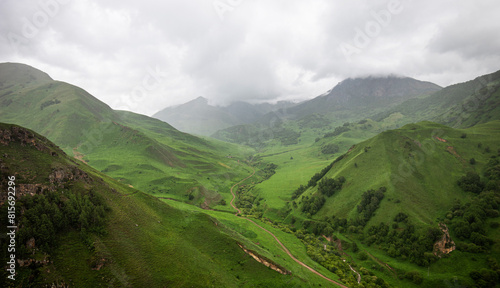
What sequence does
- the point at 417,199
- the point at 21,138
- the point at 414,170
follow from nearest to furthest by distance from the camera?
the point at 21,138, the point at 417,199, the point at 414,170

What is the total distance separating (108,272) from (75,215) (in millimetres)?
15264

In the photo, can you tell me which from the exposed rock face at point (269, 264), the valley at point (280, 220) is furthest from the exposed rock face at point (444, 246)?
the exposed rock face at point (269, 264)

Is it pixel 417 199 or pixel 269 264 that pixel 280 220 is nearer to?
pixel 269 264

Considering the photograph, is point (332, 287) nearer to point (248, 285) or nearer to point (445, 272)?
point (248, 285)

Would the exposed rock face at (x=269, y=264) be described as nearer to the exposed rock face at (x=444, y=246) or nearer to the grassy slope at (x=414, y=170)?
the exposed rock face at (x=444, y=246)

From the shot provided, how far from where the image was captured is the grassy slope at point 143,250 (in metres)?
37.7

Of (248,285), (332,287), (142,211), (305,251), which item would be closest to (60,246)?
(142,211)

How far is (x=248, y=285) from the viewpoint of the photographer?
5025cm

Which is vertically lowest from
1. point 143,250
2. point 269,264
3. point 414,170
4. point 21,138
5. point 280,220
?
point 280,220

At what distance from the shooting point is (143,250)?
4631cm

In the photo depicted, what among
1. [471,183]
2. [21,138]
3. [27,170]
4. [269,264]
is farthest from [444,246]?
[21,138]

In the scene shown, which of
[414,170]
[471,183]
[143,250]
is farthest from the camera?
[414,170]

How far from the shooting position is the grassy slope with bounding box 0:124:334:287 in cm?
3766

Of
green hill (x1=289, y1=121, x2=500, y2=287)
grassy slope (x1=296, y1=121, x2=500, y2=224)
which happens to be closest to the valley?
green hill (x1=289, y1=121, x2=500, y2=287)
